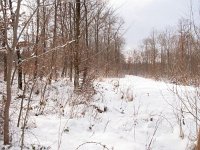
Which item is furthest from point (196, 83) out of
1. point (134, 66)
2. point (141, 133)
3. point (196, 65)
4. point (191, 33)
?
point (134, 66)

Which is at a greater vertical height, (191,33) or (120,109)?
(191,33)

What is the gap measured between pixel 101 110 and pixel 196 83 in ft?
10.5

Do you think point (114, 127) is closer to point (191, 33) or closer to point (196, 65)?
point (196, 65)

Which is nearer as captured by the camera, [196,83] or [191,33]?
[191,33]

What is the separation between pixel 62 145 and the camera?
19.6 feet

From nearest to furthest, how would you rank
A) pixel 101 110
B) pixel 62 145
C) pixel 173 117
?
pixel 62 145 < pixel 173 117 < pixel 101 110

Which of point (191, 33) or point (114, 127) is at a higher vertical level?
point (191, 33)

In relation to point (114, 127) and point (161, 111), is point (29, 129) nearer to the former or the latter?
point (114, 127)

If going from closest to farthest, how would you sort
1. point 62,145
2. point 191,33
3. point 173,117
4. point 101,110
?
point 62,145 → point 191,33 → point 173,117 → point 101,110

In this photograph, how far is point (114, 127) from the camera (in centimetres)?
782

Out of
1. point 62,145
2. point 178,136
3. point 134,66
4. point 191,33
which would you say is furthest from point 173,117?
point 134,66

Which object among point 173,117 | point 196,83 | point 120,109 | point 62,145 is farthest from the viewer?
point 120,109

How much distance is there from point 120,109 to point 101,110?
938mm

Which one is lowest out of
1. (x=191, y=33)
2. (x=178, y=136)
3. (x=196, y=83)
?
(x=178, y=136)
